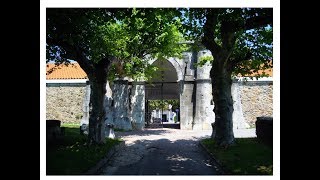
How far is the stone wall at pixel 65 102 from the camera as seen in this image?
30219 millimetres

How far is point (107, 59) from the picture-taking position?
16016 mm

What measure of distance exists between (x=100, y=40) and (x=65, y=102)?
673 inches

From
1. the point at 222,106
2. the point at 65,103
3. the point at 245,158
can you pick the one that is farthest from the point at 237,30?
the point at 65,103

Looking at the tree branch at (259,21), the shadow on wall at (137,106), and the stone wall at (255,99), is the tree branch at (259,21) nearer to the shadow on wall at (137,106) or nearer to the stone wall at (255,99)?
the stone wall at (255,99)

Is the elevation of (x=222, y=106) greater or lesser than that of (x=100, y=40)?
lesser

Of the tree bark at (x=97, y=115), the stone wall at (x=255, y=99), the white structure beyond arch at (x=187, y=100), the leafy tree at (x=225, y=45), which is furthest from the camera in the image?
the stone wall at (x=255, y=99)

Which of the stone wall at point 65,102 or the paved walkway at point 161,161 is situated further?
the stone wall at point 65,102

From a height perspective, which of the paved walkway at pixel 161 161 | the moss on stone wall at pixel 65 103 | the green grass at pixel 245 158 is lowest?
the paved walkway at pixel 161 161

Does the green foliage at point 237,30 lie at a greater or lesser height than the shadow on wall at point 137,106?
greater

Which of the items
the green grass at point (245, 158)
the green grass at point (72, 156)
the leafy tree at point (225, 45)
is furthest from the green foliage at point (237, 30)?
the green grass at point (72, 156)

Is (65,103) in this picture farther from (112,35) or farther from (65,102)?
(112,35)

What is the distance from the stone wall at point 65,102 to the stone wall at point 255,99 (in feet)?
44.5

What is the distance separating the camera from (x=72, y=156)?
40.1ft
